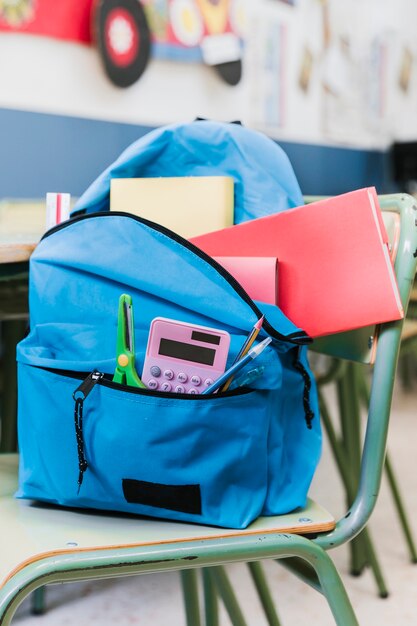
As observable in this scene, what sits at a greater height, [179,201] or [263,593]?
[179,201]

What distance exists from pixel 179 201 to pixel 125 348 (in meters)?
0.28

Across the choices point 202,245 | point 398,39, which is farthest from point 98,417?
point 398,39

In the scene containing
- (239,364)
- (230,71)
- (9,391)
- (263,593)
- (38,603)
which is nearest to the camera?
(239,364)

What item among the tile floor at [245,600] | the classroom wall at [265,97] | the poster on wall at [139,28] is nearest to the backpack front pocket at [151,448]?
the tile floor at [245,600]

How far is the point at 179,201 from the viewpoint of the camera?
0.90 meters

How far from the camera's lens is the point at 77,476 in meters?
0.70

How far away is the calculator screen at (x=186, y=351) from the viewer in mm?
675

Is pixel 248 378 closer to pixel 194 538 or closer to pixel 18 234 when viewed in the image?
pixel 194 538

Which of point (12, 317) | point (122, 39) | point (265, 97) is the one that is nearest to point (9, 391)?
point (12, 317)

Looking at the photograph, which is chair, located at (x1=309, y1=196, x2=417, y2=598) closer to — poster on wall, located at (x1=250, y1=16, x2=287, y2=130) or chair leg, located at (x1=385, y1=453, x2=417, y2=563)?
chair leg, located at (x1=385, y1=453, x2=417, y2=563)

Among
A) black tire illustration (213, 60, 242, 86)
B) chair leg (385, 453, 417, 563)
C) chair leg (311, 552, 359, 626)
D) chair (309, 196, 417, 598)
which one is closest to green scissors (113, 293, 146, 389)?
chair leg (311, 552, 359, 626)

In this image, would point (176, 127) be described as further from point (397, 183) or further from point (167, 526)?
point (397, 183)

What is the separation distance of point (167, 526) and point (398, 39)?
489 centimetres

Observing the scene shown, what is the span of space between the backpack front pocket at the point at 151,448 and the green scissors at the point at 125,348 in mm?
13
